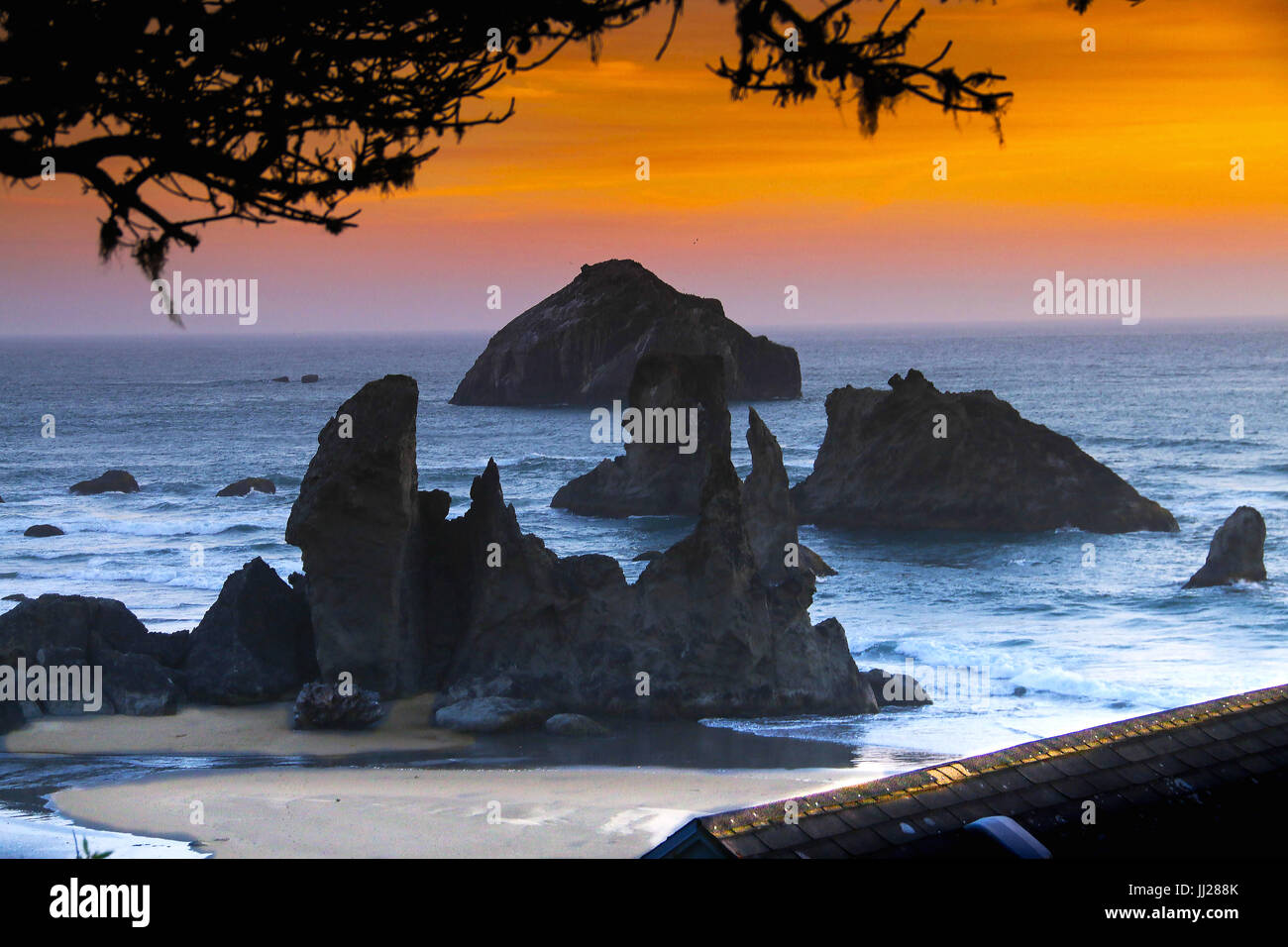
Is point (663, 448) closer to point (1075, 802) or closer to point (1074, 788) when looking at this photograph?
point (1074, 788)

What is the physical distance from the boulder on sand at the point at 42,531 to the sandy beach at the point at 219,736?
33650 mm

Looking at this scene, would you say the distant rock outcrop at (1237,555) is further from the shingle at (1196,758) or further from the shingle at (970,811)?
the shingle at (970,811)

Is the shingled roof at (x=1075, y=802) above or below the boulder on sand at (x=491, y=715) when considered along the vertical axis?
above

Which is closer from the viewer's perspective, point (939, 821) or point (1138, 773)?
point (939, 821)

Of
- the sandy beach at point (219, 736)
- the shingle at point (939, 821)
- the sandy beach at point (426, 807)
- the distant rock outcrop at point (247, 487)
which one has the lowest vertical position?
the sandy beach at point (426, 807)

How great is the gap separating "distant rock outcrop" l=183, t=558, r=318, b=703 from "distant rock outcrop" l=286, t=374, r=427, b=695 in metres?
1.14

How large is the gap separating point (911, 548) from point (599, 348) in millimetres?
77412

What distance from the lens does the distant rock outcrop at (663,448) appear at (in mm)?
54406

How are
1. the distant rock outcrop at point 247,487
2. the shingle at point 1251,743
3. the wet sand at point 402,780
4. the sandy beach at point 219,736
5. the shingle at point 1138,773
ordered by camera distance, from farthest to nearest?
the distant rock outcrop at point 247,487 < the sandy beach at point 219,736 < the wet sand at point 402,780 < the shingle at point 1251,743 < the shingle at point 1138,773

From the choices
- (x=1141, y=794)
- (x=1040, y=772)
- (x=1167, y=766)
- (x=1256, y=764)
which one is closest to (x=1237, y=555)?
(x=1256, y=764)

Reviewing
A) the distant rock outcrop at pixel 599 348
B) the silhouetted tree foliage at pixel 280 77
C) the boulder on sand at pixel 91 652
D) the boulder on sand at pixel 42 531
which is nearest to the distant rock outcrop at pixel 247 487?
the boulder on sand at pixel 42 531

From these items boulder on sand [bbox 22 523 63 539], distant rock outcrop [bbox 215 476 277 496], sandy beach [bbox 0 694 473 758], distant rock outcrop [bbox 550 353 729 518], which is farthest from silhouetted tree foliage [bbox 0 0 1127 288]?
distant rock outcrop [bbox 215 476 277 496]

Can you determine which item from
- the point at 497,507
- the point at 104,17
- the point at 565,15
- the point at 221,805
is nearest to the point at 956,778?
the point at 565,15

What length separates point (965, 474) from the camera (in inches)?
2226
